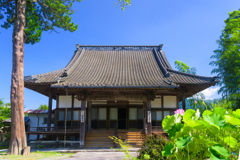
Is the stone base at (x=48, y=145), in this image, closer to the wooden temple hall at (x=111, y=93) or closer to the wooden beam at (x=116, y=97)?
the wooden temple hall at (x=111, y=93)

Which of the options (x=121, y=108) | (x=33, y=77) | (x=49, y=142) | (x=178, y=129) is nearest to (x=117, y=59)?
(x=121, y=108)

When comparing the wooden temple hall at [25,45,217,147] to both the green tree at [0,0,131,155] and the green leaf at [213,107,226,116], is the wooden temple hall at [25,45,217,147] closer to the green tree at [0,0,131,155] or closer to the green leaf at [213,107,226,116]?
the green tree at [0,0,131,155]

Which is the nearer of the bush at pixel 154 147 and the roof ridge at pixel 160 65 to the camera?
the bush at pixel 154 147

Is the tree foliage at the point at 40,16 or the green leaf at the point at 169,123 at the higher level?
the tree foliage at the point at 40,16

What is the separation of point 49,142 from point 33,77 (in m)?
4.28

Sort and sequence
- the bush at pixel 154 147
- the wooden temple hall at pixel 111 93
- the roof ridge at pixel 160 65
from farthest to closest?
the roof ridge at pixel 160 65 → the wooden temple hall at pixel 111 93 → the bush at pixel 154 147

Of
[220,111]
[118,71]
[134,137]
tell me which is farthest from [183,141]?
[118,71]

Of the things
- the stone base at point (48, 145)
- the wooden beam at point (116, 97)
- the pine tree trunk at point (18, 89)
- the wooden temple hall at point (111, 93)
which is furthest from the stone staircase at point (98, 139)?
the pine tree trunk at point (18, 89)

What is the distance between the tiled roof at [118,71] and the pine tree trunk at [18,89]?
180cm

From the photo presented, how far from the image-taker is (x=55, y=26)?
11070mm

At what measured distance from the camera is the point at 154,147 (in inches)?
161

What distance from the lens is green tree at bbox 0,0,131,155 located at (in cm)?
878

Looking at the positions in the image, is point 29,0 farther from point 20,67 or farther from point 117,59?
point 117,59

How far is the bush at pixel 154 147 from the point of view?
12.8ft
